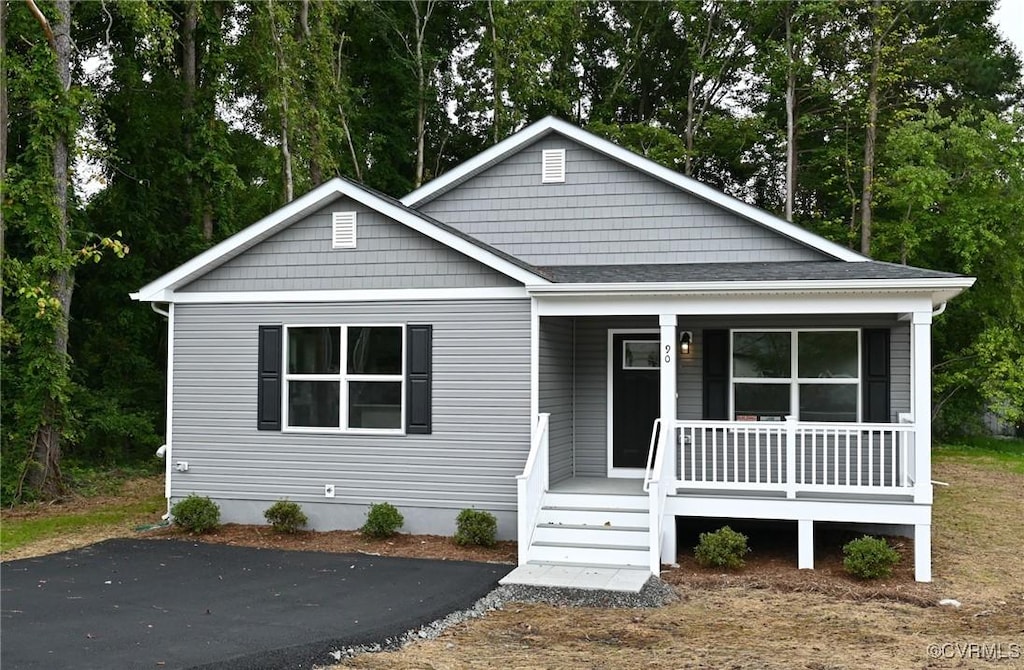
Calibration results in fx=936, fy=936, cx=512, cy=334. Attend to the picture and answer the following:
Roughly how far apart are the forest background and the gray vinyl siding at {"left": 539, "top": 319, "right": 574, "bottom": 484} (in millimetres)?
7087

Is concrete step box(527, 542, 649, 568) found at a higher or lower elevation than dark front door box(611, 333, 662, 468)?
lower

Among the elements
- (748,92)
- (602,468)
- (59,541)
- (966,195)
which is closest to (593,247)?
(602,468)

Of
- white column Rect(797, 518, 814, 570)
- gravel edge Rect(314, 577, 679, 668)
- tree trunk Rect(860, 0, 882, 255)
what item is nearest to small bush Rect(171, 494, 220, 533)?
gravel edge Rect(314, 577, 679, 668)

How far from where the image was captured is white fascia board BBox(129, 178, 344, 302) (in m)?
11.1

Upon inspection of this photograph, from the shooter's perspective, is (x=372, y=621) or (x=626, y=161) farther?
(x=626, y=161)

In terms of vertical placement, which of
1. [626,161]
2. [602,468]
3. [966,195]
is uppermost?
[966,195]

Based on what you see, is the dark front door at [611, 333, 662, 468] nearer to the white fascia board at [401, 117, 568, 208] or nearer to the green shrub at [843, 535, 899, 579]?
the white fascia board at [401, 117, 568, 208]

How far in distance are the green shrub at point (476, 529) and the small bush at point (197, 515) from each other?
311cm

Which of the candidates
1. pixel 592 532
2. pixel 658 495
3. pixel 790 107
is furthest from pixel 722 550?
pixel 790 107

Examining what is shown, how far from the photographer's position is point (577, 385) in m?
12.2

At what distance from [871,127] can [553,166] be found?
1328cm

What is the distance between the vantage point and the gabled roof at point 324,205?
1072 centimetres

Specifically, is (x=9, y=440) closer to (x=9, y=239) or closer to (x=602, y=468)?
(x=9, y=239)

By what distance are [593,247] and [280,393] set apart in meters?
4.63
